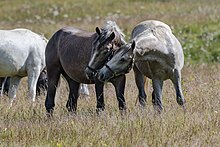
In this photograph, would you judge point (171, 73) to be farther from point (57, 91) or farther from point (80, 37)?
point (57, 91)

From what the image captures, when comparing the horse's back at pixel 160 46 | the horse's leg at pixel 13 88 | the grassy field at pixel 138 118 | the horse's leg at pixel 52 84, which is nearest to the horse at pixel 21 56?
the horse's leg at pixel 13 88

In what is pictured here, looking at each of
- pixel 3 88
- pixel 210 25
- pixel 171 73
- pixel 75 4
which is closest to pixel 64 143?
pixel 171 73

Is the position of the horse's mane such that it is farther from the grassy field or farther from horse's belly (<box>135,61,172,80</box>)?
the grassy field

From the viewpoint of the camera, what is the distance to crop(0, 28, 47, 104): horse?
38.0 ft

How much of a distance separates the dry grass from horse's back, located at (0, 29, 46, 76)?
4.86ft

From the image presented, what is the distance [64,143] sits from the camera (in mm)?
7266

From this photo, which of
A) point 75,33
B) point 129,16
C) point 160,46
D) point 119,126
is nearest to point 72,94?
point 75,33

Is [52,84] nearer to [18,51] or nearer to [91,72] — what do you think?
[18,51]

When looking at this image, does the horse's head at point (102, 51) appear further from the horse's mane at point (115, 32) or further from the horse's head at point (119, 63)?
the horse's head at point (119, 63)

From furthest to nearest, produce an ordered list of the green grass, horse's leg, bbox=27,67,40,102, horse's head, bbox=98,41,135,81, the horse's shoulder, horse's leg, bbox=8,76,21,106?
1. the green grass
2. horse's leg, bbox=8,76,21,106
3. horse's leg, bbox=27,67,40,102
4. the horse's shoulder
5. horse's head, bbox=98,41,135,81

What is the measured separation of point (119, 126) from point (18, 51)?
14.2 feet

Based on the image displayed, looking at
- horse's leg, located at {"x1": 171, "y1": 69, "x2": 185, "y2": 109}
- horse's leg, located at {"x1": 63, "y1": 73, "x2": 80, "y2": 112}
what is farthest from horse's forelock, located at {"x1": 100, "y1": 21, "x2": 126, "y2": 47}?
horse's leg, located at {"x1": 63, "y1": 73, "x2": 80, "y2": 112}

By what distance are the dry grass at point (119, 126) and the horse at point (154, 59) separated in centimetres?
46

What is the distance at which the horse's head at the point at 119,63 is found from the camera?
8.15m
